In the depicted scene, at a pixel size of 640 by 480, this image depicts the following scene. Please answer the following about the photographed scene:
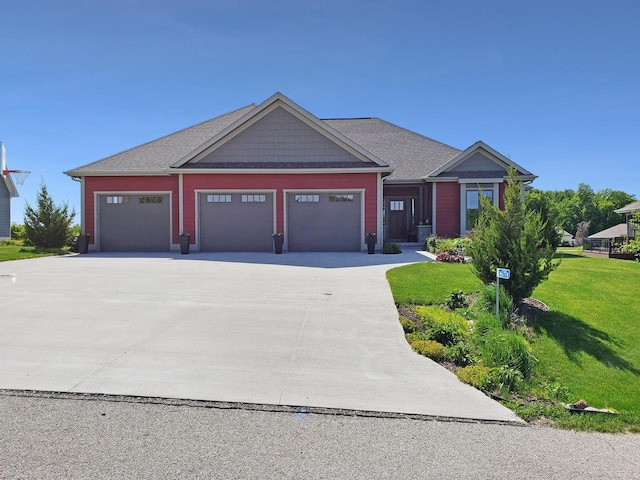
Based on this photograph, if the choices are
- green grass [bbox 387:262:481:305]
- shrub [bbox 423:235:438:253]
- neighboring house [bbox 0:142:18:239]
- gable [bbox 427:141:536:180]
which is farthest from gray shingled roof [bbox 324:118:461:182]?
neighboring house [bbox 0:142:18:239]

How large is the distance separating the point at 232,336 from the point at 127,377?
5.61ft

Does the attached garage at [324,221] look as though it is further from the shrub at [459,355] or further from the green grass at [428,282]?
the shrub at [459,355]

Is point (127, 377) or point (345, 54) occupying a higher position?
point (345, 54)

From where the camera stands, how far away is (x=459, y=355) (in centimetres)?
536

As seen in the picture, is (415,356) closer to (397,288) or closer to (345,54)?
(397,288)

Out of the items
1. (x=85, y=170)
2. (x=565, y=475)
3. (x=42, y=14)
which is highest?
(x=42, y=14)

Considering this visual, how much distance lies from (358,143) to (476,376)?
20924mm

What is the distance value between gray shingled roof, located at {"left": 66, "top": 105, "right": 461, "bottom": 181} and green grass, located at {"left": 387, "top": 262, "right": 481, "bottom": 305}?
387 inches

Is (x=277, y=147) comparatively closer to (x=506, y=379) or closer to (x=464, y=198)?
(x=464, y=198)

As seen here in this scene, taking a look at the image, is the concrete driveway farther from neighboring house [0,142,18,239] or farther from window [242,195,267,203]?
neighboring house [0,142,18,239]

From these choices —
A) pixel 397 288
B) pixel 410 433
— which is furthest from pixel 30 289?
pixel 410 433

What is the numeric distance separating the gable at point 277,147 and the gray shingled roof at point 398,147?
415cm

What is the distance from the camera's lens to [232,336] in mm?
5891

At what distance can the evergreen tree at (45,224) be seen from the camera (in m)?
21.0
